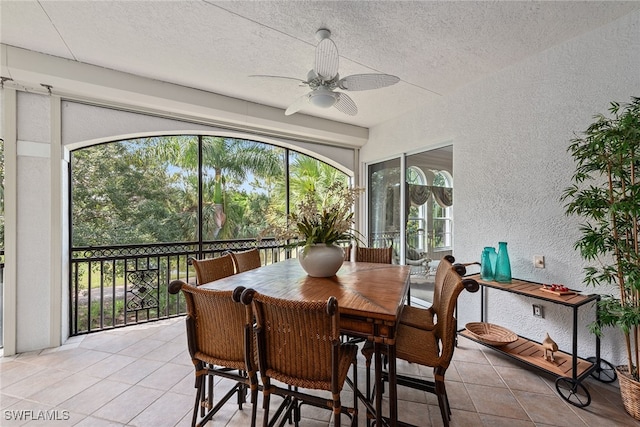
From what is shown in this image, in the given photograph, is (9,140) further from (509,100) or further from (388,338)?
(509,100)

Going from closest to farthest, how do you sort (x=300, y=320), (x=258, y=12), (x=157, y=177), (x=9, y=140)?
(x=300, y=320) → (x=258, y=12) → (x=9, y=140) → (x=157, y=177)

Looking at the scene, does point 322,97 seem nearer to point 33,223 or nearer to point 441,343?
point 441,343

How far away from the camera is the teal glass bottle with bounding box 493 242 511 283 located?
2427 millimetres

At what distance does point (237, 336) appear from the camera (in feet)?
4.63

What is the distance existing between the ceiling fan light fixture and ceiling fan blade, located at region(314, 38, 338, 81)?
3.7 inches

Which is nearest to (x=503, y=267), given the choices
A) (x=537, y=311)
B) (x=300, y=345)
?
(x=537, y=311)

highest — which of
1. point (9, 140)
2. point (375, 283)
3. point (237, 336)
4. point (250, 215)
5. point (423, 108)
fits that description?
point (423, 108)

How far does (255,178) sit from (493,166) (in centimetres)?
402

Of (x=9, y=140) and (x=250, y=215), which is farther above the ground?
(x=9, y=140)

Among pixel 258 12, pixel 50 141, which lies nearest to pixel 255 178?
pixel 50 141

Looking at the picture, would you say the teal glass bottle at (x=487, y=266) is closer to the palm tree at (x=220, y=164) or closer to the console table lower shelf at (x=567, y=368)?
the console table lower shelf at (x=567, y=368)

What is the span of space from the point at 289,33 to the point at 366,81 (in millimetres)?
719

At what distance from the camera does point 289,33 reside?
6.89ft

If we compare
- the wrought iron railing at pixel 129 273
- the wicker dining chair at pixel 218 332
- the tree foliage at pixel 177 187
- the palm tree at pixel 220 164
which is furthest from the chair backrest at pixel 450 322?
the palm tree at pixel 220 164
